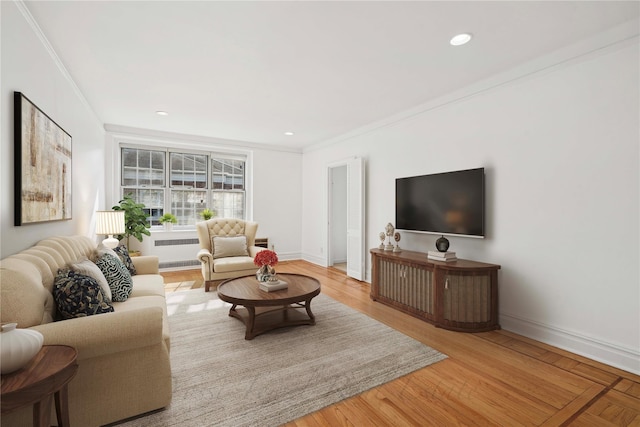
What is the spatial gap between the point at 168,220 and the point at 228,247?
6.25 feet

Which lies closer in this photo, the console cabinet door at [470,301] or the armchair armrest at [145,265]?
the console cabinet door at [470,301]

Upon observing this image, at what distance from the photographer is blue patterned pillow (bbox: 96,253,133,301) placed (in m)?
2.55

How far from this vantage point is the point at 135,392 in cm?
176

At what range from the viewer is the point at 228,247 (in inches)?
188

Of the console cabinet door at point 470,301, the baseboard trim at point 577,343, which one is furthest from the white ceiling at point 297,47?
the baseboard trim at point 577,343

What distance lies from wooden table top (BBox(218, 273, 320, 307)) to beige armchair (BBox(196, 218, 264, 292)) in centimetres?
96

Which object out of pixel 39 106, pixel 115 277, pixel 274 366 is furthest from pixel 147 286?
pixel 39 106

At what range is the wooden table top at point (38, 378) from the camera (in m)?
1.13

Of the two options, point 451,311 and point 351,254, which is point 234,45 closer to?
point 451,311

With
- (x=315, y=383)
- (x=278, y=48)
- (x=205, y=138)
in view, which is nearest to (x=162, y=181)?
(x=205, y=138)

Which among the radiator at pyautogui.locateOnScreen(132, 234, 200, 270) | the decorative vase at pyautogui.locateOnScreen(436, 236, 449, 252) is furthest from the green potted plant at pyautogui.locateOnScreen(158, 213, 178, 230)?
the decorative vase at pyautogui.locateOnScreen(436, 236, 449, 252)

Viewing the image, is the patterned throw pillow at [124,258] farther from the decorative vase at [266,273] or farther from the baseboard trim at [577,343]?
the baseboard trim at [577,343]

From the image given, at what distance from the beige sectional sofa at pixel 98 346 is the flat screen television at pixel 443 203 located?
3094 mm

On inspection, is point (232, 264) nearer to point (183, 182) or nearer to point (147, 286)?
point (147, 286)
